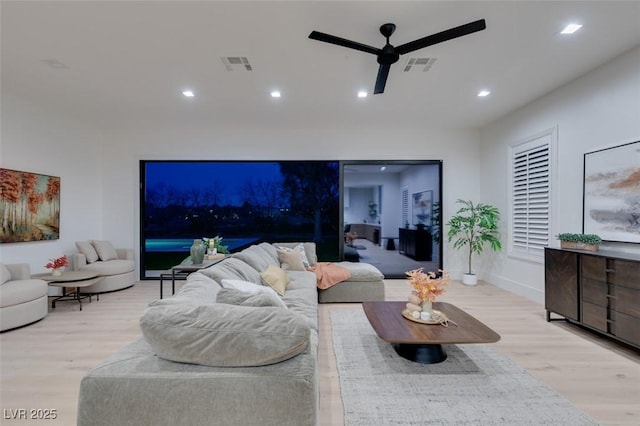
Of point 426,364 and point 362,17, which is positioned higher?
point 362,17

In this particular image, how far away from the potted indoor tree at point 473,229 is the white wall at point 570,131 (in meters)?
0.27

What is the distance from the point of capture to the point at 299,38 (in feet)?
9.41

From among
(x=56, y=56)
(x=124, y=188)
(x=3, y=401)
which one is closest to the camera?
(x=3, y=401)

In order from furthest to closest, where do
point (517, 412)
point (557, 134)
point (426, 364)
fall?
point (557, 134)
point (426, 364)
point (517, 412)

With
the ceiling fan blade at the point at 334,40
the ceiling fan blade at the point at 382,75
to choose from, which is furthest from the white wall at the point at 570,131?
the ceiling fan blade at the point at 334,40

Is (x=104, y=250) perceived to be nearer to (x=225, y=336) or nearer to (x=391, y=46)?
(x=225, y=336)

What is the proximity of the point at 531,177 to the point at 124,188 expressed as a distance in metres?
7.33

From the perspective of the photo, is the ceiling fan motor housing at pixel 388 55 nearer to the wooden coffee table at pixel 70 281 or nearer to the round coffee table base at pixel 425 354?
the round coffee table base at pixel 425 354

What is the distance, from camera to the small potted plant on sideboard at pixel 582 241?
3248 millimetres

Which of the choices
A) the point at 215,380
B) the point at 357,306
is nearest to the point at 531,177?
the point at 357,306

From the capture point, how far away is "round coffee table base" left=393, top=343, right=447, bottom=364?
2545 millimetres

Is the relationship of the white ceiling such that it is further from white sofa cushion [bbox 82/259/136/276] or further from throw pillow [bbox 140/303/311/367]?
white sofa cushion [bbox 82/259/136/276]

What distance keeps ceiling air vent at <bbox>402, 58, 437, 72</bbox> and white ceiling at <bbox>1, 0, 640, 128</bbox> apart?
80mm

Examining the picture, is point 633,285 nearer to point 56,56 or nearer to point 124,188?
point 56,56
